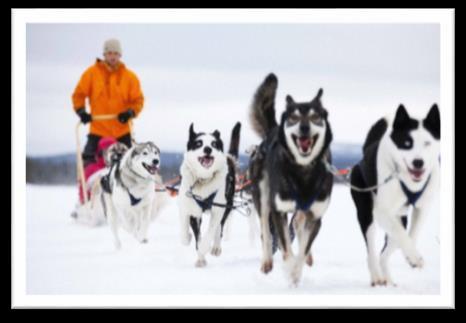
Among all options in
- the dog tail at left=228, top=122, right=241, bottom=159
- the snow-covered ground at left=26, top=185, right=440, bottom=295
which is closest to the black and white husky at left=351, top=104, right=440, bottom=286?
the snow-covered ground at left=26, top=185, right=440, bottom=295

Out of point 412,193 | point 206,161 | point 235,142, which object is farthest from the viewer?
point 235,142

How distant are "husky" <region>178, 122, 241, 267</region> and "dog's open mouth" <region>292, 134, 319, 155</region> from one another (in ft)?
2.16

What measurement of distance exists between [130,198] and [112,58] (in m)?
0.94

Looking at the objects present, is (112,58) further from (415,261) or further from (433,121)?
(415,261)

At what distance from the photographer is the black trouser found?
5.11m

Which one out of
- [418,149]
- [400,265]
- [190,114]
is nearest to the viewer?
[418,149]

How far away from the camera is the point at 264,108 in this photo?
4750mm

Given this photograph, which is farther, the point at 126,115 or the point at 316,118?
the point at 126,115

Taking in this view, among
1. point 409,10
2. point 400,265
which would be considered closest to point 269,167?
point 400,265

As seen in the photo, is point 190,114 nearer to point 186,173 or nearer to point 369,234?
point 186,173

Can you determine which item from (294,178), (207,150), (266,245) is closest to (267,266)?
(266,245)

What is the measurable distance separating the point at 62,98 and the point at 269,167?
1.51 m

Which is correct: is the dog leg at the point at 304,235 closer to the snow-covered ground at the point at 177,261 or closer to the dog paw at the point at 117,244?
the snow-covered ground at the point at 177,261

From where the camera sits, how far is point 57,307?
4.79 m
